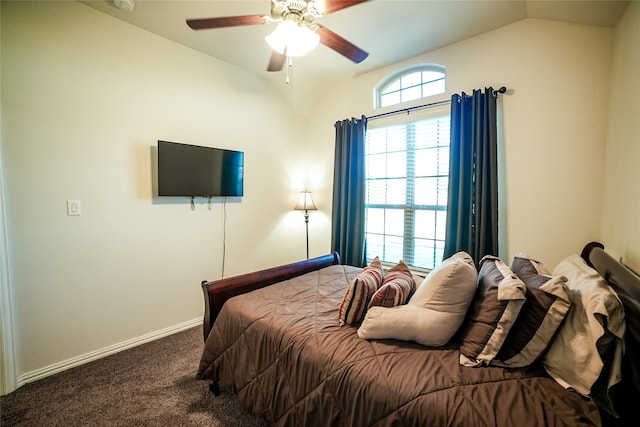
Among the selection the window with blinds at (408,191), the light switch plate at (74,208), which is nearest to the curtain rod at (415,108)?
the window with blinds at (408,191)

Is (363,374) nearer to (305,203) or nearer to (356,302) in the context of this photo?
(356,302)

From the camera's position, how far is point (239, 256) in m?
3.25

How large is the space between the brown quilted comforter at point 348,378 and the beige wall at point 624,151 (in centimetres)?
116

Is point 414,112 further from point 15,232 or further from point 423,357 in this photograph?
point 15,232

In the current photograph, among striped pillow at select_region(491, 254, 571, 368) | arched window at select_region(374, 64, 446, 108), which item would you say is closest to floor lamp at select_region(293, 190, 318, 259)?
arched window at select_region(374, 64, 446, 108)

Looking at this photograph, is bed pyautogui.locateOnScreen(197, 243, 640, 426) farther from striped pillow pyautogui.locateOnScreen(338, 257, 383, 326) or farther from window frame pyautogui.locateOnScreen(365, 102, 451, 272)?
window frame pyautogui.locateOnScreen(365, 102, 451, 272)

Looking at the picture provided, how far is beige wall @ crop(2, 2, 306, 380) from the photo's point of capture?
6.35 ft

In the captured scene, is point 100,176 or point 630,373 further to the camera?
point 100,176

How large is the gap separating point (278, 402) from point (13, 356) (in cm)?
196

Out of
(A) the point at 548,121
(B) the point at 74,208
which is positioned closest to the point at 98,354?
(B) the point at 74,208

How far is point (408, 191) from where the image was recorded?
3.14 m

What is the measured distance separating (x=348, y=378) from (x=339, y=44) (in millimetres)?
1972

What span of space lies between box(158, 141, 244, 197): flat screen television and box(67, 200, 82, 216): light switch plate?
566 millimetres

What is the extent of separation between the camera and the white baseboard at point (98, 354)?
1.96m
